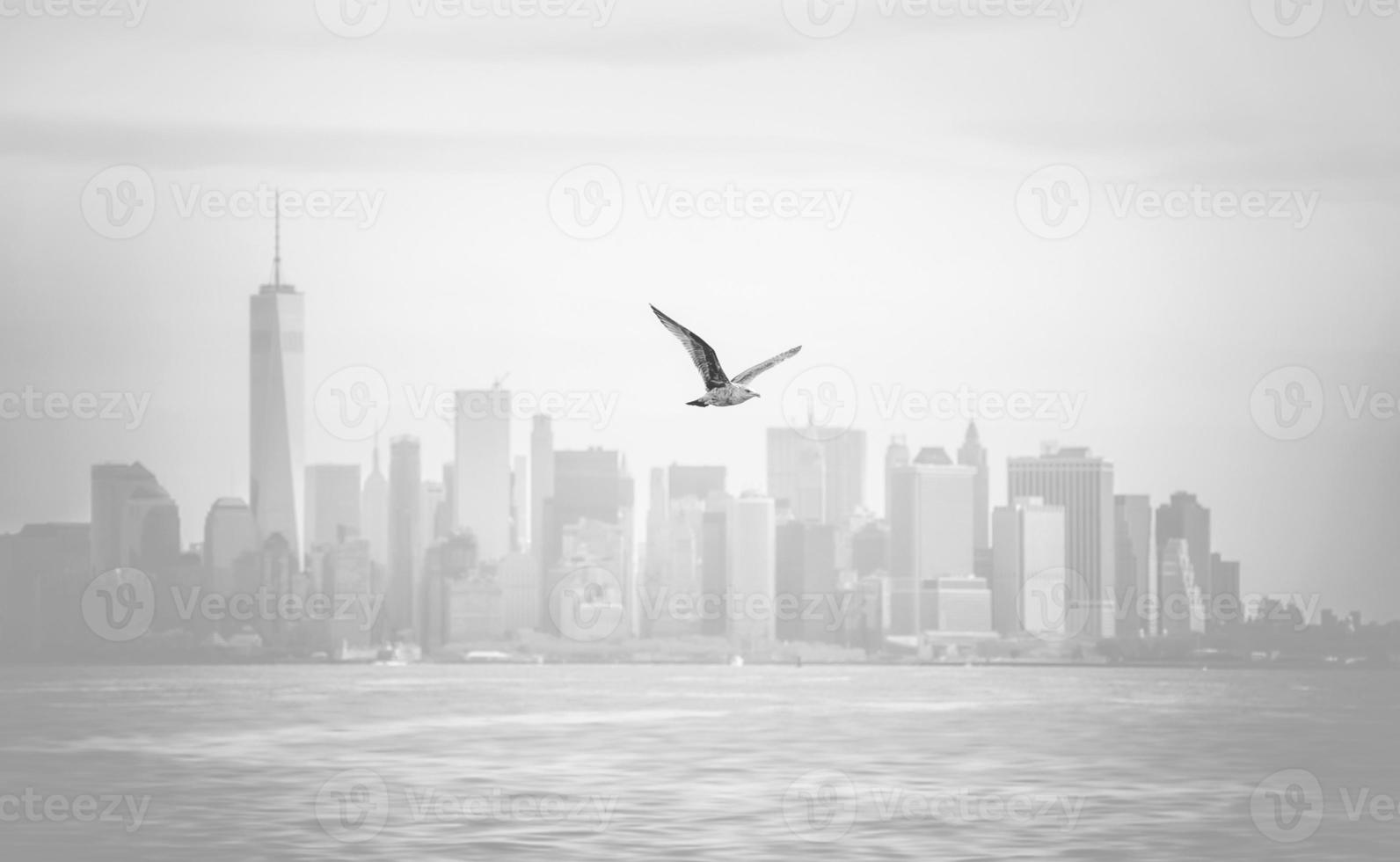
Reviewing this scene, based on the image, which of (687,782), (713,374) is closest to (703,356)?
(713,374)

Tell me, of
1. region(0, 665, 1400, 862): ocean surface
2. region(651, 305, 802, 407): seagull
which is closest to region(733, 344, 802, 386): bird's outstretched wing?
region(651, 305, 802, 407): seagull

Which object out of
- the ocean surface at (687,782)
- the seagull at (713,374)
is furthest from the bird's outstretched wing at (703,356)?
the ocean surface at (687,782)

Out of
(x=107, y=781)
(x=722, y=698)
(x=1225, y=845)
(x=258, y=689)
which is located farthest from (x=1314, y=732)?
(x=258, y=689)

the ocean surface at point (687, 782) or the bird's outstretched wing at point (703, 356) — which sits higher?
the bird's outstretched wing at point (703, 356)

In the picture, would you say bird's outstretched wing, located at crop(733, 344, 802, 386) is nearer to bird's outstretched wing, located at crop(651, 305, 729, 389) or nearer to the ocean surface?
bird's outstretched wing, located at crop(651, 305, 729, 389)

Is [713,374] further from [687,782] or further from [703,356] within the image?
[687,782]

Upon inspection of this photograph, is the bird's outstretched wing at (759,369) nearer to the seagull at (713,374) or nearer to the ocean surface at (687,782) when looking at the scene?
the seagull at (713,374)
